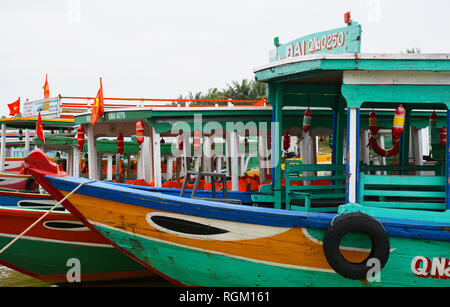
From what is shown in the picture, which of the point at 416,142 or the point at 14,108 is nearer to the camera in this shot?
the point at 416,142

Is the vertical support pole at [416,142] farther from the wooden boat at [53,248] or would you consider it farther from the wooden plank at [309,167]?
the wooden boat at [53,248]

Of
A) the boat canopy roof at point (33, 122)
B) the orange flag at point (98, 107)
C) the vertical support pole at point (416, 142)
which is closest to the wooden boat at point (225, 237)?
the orange flag at point (98, 107)

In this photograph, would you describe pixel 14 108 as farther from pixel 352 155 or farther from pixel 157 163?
pixel 352 155

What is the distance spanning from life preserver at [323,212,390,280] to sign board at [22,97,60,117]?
1604 centimetres

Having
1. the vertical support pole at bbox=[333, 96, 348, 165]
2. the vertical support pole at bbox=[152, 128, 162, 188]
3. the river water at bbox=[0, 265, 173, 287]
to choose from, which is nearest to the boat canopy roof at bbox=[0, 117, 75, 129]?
the vertical support pole at bbox=[152, 128, 162, 188]

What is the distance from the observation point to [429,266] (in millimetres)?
4762

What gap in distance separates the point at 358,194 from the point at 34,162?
3.66m

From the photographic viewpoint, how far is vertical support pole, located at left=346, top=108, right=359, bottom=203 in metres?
5.08

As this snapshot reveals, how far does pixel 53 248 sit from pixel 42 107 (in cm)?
1425

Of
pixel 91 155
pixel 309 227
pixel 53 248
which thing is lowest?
pixel 53 248

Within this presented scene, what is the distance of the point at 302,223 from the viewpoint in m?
4.74

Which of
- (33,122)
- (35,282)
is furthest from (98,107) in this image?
(33,122)

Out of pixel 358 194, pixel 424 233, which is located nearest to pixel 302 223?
pixel 358 194

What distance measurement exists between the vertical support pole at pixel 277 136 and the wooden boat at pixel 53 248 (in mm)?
2517
